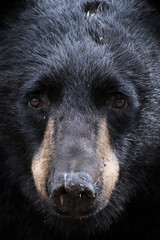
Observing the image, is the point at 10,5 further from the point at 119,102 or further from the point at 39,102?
the point at 119,102

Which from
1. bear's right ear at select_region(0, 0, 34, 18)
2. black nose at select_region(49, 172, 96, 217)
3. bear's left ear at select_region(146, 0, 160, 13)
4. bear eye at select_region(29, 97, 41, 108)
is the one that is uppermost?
bear's left ear at select_region(146, 0, 160, 13)

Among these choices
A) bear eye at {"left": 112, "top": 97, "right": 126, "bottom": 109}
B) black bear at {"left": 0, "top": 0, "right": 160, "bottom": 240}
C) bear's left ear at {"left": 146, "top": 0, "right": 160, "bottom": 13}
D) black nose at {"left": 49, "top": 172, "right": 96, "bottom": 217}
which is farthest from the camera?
bear's left ear at {"left": 146, "top": 0, "right": 160, "bottom": 13}

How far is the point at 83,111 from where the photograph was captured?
4.82 meters

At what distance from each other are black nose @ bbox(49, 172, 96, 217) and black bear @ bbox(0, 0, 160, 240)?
0.01m

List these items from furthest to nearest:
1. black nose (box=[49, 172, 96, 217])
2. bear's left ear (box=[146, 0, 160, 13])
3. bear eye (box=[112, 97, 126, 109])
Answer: bear's left ear (box=[146, 0, 160, 13]) < bear eye (box=[112, 97, 126, 109]) < black nose (box=[49, 172, 96, 217])

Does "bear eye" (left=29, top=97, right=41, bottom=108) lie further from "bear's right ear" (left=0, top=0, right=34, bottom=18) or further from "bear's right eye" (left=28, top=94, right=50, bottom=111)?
"bear's right ear" (left=0, top=0, right=34, bottom=18)

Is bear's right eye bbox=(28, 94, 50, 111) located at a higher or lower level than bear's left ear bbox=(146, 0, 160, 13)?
lower

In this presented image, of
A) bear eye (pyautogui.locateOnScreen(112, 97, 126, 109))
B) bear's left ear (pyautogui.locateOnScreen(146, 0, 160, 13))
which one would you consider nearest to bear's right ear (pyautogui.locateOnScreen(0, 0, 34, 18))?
bear's left ear (pyautogui.locateOnScreen(146, 0, 160, 13))

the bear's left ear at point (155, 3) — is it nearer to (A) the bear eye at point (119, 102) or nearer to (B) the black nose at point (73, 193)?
(A) the bear eye at point (119, 102)

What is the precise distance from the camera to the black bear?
4703 mm

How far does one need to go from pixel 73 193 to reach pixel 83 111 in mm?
813

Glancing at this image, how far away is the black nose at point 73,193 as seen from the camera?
4.28m

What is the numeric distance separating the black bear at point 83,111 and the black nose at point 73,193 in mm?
12

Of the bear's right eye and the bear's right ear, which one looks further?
the bear's right ear
